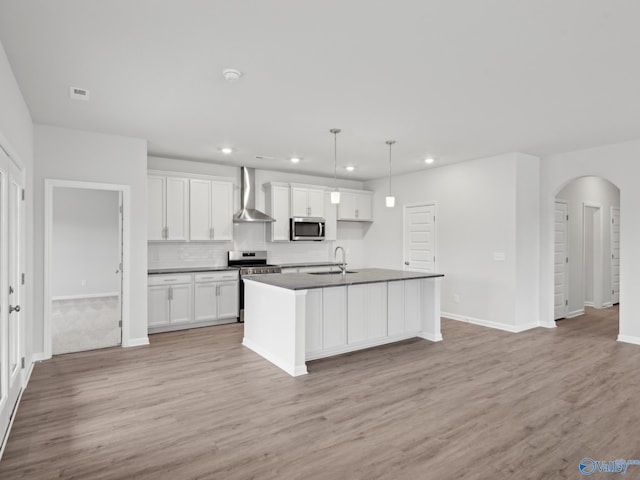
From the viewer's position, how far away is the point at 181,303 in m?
5.70

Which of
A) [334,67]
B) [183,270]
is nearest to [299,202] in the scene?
[183,270]

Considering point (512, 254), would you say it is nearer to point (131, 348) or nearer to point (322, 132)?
point (322, 132)

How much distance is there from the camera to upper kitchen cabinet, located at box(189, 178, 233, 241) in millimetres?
6066

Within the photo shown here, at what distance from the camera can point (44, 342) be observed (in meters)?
4.30

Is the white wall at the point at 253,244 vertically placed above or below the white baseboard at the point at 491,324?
above

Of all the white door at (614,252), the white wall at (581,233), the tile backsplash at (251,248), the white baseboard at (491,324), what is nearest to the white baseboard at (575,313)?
the white wall at (581,233)

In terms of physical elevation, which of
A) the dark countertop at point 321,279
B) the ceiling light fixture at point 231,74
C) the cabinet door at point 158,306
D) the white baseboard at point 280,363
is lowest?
the white baseboard at point 280,363

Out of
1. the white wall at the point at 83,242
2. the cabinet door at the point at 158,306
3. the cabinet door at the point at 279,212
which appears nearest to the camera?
the cabinet door at the point at 158,306

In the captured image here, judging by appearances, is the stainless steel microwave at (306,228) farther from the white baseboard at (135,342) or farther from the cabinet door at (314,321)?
the white baseboard at (135,342)

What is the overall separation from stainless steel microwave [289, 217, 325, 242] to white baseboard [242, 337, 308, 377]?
2.66m

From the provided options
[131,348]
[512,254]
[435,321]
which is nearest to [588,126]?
[512,254]

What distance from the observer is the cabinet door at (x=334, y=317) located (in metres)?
4.34

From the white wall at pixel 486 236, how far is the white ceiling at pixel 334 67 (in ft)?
3.46

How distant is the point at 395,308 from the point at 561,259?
340 cm
